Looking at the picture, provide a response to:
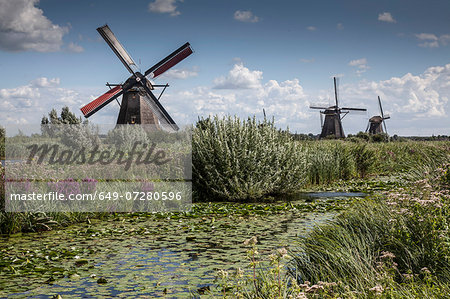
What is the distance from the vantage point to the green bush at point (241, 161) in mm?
12164

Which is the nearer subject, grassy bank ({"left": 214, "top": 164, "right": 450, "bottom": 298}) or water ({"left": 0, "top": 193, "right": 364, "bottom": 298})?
grassy bank ({"left": 214, "top": 164, "right": 450, "bottom": 298})

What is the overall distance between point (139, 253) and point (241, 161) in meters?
6.19

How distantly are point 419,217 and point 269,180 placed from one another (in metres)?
7.61

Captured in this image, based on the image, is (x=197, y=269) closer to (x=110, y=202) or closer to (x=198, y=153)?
(x=110, y=202)

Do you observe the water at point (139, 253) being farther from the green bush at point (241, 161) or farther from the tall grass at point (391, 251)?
the green bush at point (241, 161)

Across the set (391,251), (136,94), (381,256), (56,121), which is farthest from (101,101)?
(381,256)

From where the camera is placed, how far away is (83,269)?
5754mm

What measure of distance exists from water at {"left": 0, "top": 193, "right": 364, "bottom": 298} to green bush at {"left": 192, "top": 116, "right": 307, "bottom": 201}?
2412 mm

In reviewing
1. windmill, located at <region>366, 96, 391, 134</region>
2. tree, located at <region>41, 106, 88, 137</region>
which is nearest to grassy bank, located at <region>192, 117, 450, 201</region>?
tree, located at <region>41, 106, 88, 137</region>

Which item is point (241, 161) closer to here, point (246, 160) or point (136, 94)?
point (246, 160)

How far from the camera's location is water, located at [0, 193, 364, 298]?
5.03 m

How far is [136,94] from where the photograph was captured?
32.1m

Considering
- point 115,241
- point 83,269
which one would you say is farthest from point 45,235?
point 83,269

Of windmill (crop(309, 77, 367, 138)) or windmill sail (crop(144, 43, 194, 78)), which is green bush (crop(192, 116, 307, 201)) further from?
windmill (crop(309, 77, 367, 138))
